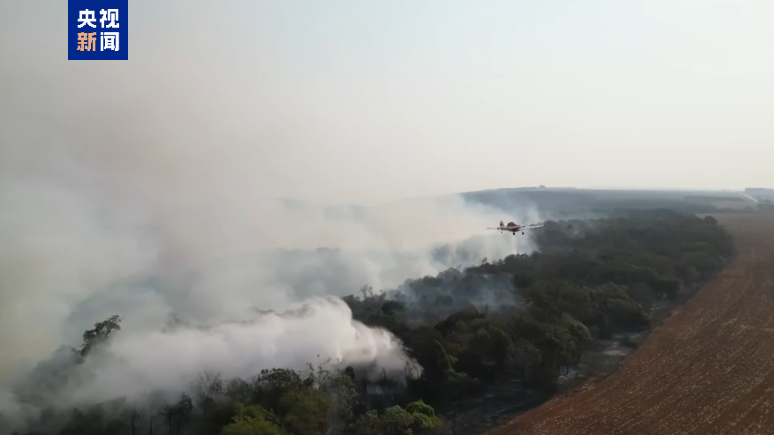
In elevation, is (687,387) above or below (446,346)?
below

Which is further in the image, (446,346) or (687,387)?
(446,346)

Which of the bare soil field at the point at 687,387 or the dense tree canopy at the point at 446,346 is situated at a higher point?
Result: the dense tree canopy at the point at 446,346

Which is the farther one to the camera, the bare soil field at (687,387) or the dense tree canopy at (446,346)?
the bare soil field at (687,387)

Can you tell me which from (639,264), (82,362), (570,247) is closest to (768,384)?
(639,264)

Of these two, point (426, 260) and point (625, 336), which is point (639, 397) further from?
point (426, 260)
